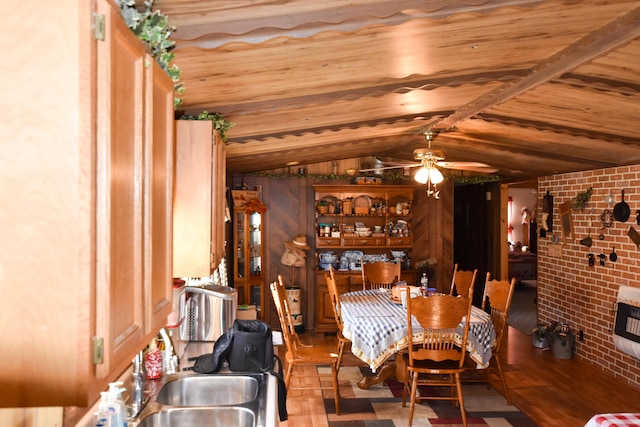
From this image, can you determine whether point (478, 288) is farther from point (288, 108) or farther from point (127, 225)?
point (127, 225)

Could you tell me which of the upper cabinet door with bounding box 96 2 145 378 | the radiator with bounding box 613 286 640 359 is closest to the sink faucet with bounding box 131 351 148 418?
the upper cabinet door with bounding box 96 2 145 378

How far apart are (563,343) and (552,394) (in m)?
1.29

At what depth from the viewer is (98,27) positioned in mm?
944

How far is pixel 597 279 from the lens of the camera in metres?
5.54

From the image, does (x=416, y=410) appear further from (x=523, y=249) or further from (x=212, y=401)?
(x=523, y=249)

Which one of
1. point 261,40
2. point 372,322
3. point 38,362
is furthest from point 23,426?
point 372,322

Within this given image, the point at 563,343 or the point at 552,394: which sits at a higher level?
the point at 563,343

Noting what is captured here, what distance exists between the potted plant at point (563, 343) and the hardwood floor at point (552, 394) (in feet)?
0.25

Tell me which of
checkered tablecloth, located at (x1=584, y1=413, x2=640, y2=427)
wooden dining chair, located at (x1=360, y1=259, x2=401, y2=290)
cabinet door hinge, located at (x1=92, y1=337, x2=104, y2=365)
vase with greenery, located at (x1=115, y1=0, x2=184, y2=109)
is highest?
vase with greenery, located at (x1=115, y1=0, x2=184, y2=109)

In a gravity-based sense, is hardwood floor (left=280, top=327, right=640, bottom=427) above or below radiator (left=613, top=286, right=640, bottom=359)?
below

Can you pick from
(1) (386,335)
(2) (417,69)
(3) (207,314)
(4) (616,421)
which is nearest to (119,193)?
(2) (417,69)

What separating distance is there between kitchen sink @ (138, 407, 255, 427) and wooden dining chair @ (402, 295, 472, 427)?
6.33 ft

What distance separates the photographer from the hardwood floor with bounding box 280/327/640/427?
14.0 ft

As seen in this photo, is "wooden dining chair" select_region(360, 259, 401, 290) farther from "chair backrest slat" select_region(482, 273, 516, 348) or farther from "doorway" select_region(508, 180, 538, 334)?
"doorway" select_region(508, 180, 538, 334)
